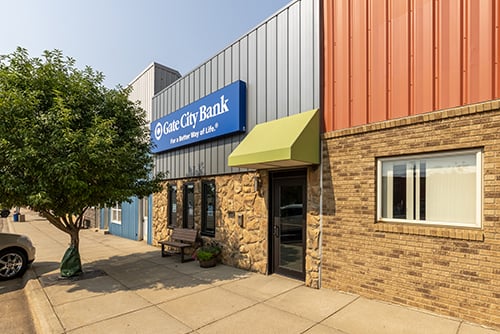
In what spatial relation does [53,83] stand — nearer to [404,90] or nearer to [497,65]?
[404,90]

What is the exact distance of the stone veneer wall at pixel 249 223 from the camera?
6070 mm

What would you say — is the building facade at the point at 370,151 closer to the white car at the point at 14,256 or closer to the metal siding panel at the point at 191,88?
the metal siding panel at the point at 191,88

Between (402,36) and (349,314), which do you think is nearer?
(349,314)

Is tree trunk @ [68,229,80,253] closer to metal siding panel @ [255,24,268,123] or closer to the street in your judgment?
the street

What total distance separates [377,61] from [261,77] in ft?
9.68

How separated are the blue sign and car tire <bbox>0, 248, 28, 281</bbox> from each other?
466cm

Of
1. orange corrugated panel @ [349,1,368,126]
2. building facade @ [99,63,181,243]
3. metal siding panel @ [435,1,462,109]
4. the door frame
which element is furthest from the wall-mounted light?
building facade @ [99,63,181,243]

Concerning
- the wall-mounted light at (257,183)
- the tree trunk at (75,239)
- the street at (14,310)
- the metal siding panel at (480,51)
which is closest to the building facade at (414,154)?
the metal siding panel at (480,51)

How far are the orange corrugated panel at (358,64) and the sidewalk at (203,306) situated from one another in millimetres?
3445

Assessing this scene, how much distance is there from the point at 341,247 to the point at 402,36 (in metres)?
4.09

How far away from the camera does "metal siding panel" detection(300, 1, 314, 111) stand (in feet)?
20.6

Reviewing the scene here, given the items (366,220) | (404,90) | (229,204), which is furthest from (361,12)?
(229,204)

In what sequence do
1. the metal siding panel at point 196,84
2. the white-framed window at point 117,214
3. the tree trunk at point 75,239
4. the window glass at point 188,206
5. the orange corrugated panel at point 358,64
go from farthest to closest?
the white-framed window at point 117,214 → the window glass at point 188,206 → the metal siding panel at point 196,84 → the tree trunk at point 75,239 → the orange corrugated panel at point 358,64

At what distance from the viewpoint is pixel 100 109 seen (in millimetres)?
7215
